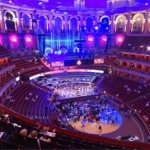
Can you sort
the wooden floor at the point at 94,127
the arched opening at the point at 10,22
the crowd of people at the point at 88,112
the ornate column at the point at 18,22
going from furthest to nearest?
the ornate column at the point at 18,22, the arched opening at the point at 10,22, the crowd of people at the point at 88,112, the wooden floor at the point at 94,127

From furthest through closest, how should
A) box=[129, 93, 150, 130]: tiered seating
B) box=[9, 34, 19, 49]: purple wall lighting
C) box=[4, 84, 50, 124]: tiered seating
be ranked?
box=[9, 34, 19, 49]: purple wall lighting < box=[129, 93, 150, 130]: tiered seating < box=[4, 84, 50, 124]: tiered seating

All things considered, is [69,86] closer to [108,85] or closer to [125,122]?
[108,85]

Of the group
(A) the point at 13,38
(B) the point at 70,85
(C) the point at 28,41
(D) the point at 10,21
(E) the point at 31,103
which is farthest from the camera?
(C) the point at 28,41

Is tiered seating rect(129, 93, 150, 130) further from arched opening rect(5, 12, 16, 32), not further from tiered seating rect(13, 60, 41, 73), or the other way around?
arched opening rect(5, 12, 16, 32)

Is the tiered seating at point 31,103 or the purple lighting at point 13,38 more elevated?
the purple lighting at point 13,38

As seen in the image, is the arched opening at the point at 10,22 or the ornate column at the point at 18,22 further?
the ornate column at the point at 18,22

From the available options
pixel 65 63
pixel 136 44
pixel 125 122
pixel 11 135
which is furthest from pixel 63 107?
pixel 136 44

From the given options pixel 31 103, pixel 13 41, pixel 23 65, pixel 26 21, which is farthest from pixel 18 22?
pixel 31 103

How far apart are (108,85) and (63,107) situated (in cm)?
1381

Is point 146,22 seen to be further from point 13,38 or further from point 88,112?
point 13,38

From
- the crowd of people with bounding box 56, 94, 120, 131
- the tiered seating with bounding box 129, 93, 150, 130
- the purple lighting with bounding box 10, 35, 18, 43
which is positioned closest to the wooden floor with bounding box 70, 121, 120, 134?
the crowd of people with bounding box 56, 94, 120, 131

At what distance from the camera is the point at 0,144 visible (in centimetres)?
816

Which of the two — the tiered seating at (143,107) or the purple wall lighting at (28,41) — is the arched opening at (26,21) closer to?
the purple wall lighting at (28,41)

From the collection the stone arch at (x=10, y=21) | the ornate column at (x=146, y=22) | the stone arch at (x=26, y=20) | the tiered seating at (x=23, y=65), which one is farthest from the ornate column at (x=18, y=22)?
the ornate column at (x=146, y=22)
